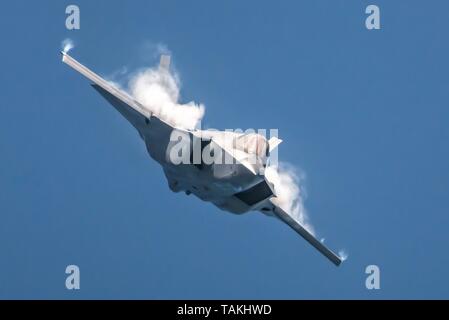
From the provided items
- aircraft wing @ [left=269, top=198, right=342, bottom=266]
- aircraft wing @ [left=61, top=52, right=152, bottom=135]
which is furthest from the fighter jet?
aircraft wing @ [left=269, top=198, right=342, bottom=266]

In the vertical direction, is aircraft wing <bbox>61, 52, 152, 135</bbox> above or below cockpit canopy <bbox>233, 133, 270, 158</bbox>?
above

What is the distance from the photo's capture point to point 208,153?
226ft

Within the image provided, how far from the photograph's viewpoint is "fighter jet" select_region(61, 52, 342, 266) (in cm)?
6856

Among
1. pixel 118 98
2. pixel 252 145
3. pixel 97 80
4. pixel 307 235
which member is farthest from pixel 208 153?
pixel 307 235

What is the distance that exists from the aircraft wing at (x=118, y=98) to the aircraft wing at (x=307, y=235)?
1780cm

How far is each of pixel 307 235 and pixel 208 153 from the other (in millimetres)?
21042

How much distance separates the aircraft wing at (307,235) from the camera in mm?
83062

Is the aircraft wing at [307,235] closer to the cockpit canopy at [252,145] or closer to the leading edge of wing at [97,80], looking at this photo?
the cockpit canopy at [252,145]

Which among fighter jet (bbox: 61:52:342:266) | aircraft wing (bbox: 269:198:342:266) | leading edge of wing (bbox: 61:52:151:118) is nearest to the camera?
fighter jet (bbox: 61:52:342:266)

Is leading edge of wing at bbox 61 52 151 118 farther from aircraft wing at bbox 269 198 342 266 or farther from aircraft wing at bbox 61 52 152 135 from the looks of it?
aircraft wing at bbox 269 198 342 266

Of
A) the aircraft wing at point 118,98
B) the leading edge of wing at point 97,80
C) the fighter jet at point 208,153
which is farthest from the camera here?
the leading edge of wing at point 97,80

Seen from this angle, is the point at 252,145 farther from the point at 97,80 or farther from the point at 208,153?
the point at 97,80

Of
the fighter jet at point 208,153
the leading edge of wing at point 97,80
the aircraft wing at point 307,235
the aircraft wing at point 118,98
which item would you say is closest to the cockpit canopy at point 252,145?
the fighter jet at point 208,153

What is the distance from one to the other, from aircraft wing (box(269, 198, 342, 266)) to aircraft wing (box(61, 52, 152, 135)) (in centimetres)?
1780
